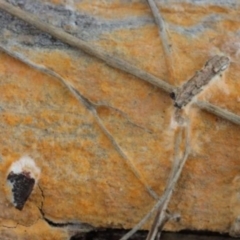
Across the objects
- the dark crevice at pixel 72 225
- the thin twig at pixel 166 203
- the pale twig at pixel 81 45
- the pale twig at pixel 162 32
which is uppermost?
the pale twig at pixel 162 32

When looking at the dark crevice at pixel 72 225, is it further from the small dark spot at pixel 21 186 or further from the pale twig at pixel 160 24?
the pale twig at pixel 160 24

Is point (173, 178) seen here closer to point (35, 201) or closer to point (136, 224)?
point (136, 224)

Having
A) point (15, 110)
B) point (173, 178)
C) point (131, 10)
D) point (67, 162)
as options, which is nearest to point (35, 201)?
point (67, 162)

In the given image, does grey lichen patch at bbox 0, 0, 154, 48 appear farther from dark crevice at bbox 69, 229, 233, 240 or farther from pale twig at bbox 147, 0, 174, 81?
dark crevice at bbox 69, 229, 233, 240

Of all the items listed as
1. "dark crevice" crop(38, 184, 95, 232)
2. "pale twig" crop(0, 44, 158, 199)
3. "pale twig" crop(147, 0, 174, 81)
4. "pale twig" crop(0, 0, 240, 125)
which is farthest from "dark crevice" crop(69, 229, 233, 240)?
"pale twig" crop(147, 0, 174, 81)

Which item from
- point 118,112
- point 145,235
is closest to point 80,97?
point 118,112

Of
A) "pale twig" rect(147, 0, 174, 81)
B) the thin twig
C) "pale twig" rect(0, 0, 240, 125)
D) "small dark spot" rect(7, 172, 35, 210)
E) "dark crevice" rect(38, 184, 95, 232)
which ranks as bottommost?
"dark crevice" rect(38, 184, 95, 232)

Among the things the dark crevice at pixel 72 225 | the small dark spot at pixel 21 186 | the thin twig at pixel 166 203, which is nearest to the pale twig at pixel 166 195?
the thin twig at pixel 166 203

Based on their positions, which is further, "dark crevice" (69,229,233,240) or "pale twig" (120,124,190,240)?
"dark crevice" (69,229,233,240)
